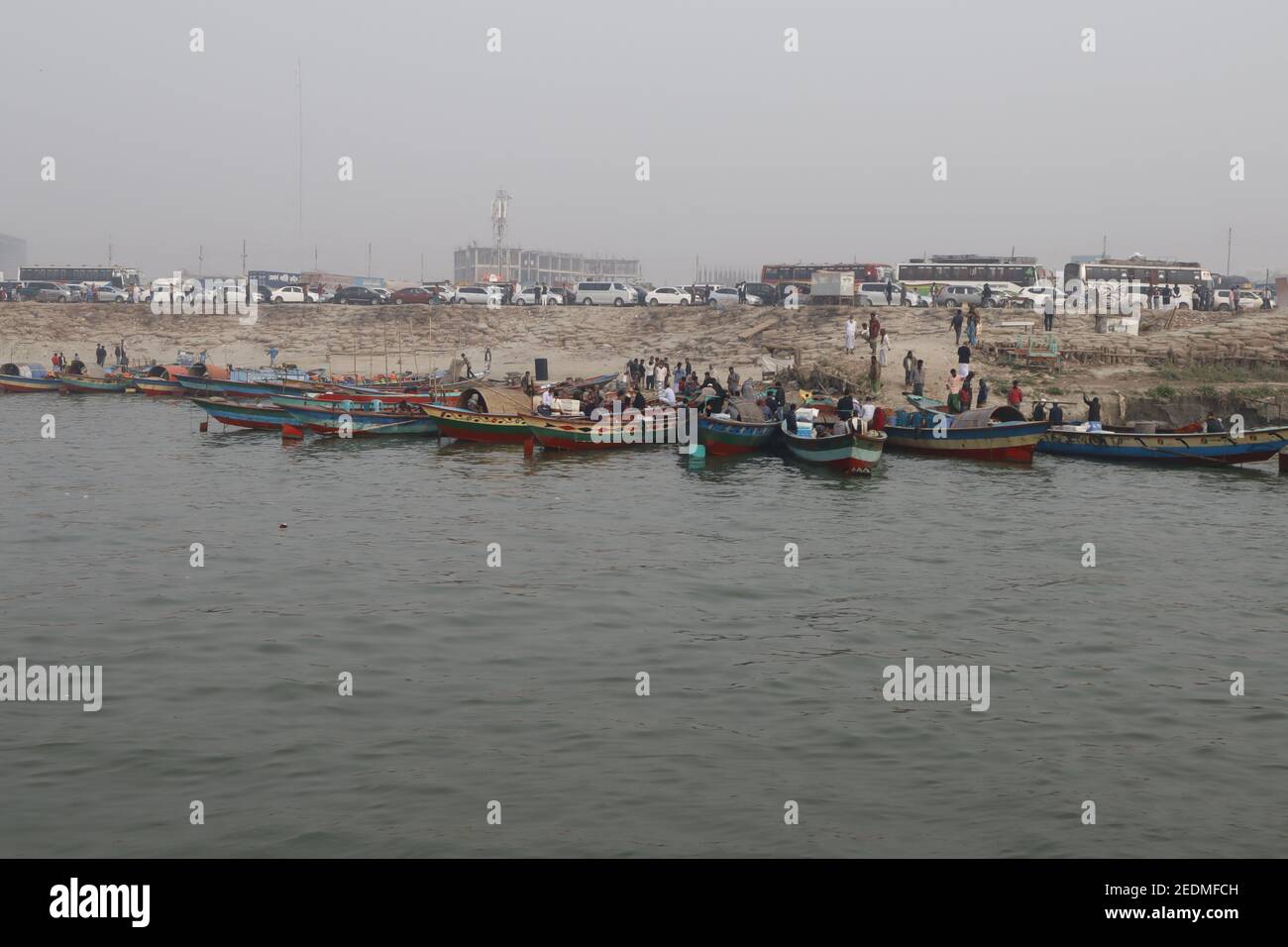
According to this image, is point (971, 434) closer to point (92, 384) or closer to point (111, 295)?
point (92, 384)

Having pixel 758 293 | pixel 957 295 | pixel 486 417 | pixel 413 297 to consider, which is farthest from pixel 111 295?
pixel 957 295

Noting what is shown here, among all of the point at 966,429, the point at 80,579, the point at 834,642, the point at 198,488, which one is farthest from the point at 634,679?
the point at 966,429

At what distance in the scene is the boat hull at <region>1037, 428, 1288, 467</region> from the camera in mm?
32781

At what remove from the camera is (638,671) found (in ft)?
50.6

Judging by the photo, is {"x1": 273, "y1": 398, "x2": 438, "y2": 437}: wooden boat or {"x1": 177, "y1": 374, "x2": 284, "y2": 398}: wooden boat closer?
{"x1": 273, "y1": 398, "x2": 438, "y2": 437}: wooden boat

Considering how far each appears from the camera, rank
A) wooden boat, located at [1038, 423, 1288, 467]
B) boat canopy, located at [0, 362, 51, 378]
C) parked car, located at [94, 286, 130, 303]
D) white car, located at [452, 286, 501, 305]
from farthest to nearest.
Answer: parked car, located at [94, 286, 130, 303] → white car, located at [452, 286, 501, 305] → boat canopy, located at [0, 362, 51, 378] → wooden boat, located at [1038, 423, 1288, 467]

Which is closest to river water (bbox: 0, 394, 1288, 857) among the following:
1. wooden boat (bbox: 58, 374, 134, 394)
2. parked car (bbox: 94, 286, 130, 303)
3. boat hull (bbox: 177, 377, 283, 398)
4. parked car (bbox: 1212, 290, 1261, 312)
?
boat hull (bbox: 177, 377, 283, 398)

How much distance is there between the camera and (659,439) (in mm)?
37188

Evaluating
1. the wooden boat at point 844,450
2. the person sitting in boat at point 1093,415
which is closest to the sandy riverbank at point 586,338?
the person sitting in boat at point 1093,415

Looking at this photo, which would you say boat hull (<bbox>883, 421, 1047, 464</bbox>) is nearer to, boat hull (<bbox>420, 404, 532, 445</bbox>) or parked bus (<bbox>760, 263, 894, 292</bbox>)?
boat hull (<bbox>420, 404, 532, 445</bbox>)

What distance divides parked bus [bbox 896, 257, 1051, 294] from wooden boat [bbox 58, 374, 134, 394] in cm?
4122

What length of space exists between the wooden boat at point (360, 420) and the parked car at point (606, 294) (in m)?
32.9

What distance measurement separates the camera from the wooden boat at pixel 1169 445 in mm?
32781
